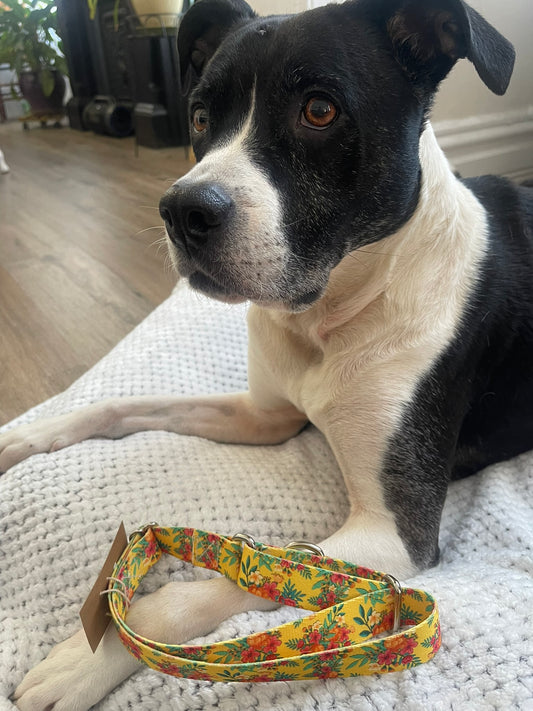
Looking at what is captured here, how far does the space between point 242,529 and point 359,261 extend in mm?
552

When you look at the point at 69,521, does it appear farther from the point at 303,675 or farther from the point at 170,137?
the point at 170,137

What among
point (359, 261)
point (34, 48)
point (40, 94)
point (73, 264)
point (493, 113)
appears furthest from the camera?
point (40, 94)

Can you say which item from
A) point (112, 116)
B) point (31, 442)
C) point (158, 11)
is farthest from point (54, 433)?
Result: point (112, 116)

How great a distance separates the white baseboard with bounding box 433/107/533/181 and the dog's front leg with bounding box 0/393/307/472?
1814 mm

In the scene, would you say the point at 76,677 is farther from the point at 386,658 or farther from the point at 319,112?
the point at 319,112

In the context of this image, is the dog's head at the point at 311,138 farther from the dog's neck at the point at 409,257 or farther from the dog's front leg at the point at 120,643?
the dog's front leg at the point at 120,643

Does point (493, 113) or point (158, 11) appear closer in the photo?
point (493, 113)

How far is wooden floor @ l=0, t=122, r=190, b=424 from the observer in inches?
86.7

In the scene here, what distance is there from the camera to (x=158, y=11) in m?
4.96

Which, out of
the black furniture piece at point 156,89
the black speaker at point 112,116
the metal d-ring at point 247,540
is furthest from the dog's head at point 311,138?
the black speaker at point 112,116

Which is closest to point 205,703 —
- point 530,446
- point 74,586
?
point 74,586

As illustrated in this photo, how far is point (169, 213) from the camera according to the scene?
3.12 feet

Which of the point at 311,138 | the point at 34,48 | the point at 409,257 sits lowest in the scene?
the point at 409,257

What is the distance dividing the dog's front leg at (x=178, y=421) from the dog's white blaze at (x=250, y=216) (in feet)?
1.73
